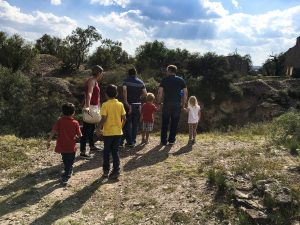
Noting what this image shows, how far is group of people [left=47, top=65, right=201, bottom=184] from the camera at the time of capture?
7.78m

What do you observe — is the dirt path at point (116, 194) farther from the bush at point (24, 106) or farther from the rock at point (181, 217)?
the bush at point (24, 106)

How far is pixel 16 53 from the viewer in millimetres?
19047

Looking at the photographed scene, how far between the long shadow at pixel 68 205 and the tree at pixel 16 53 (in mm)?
12762

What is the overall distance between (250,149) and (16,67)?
1277 centimetres

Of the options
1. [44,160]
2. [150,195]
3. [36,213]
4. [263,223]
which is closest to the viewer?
[263,223]

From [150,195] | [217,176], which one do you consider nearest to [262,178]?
[217,176]

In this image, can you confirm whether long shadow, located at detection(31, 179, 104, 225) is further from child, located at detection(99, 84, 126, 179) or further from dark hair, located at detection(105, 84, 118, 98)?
dark hair, located at detection(105, 84, 118, 98)

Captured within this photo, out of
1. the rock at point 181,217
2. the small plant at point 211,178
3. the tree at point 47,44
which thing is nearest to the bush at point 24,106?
the small plant at point 211,178

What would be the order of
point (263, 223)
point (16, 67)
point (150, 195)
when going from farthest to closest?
point (16, 67), point (150, 195), point (263, 223)

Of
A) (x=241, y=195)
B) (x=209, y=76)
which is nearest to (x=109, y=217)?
(x=241, y=195)

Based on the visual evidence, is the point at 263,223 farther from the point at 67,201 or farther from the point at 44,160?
the point at 44,160

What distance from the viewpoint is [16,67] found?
19.3 m

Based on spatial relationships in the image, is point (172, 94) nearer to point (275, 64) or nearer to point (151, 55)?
point (151, 55)

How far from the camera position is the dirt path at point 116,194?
21.8 feet
